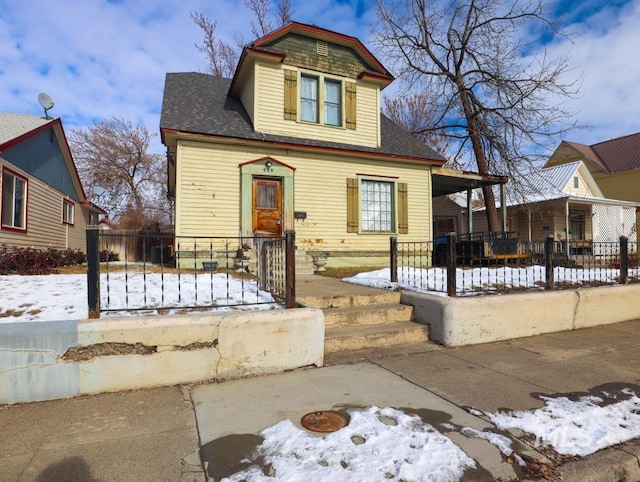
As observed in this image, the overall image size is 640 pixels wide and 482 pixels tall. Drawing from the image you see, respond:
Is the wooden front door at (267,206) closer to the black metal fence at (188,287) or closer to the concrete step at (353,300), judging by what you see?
the black metal fence at (188,287)

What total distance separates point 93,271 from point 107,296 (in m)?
1.66

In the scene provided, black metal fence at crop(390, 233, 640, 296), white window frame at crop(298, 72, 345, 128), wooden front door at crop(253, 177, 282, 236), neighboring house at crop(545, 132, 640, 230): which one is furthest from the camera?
neighboring house at crop(545, 132, 640, 230)

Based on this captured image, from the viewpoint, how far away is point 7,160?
31.3 ft

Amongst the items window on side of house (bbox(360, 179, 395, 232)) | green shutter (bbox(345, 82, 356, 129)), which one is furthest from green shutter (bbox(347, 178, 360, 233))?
green shutter (bbox(345, 82, 356, 129))

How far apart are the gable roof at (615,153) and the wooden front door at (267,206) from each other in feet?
85.7

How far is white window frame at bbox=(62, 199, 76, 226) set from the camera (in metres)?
14.3

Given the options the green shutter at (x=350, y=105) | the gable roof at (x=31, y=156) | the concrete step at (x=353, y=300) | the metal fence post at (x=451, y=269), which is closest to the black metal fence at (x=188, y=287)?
the concrete step at (x=353, y=300)

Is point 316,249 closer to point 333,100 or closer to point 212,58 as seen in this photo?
point 333,100

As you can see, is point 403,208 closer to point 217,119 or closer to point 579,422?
point 217,119

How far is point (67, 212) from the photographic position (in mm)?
14789

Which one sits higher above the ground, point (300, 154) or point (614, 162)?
point (614, 162)

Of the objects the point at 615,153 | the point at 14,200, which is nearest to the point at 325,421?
the point at 14,200

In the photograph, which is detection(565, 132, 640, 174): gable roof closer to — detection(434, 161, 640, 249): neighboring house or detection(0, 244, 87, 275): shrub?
detection(434, 161, 640, 249): neighboring house

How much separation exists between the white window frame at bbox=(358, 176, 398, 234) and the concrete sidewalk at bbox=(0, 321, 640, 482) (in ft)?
23.2
